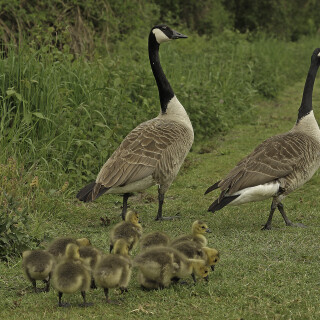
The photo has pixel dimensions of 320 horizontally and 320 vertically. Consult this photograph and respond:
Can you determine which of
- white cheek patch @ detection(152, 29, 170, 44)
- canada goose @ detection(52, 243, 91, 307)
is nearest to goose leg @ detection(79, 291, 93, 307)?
canada goose @ detection(52, 243, 91, 307)

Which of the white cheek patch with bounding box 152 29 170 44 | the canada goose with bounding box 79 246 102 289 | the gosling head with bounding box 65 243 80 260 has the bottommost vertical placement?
the canada goose with bounding box 79 246 102 289

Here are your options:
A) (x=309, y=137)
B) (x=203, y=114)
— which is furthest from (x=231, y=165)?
(x=309, y=137)

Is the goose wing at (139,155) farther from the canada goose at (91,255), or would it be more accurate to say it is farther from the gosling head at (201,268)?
the gosling head at (201,268)

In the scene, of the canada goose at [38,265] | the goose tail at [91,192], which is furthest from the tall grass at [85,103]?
the canada goose at [38,265]

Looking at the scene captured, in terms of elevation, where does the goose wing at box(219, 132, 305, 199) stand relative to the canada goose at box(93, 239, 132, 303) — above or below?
below

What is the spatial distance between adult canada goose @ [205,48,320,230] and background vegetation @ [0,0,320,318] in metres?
0.54

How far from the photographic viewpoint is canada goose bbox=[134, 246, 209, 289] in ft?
17.6

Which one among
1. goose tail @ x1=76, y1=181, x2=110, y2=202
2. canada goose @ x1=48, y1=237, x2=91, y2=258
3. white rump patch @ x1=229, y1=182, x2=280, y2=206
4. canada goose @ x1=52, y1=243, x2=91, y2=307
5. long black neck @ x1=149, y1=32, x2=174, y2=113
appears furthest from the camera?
long black neck @ x1=149, y1=32, x2=174, y2=113

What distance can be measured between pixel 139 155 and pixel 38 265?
3091 millimetres

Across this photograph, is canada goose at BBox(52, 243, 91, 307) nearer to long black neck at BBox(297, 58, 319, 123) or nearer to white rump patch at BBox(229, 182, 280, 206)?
white rump patch at BBox(229, 182, 280, 206)

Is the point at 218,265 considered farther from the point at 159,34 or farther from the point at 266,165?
the point at 159,34

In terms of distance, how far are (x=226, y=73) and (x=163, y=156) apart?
875 cm

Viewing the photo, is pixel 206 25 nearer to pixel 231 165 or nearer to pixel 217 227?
pixel 231 165

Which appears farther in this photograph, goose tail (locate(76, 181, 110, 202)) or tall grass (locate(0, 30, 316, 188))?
tall grass (locate(0, 30, 316, 188))
